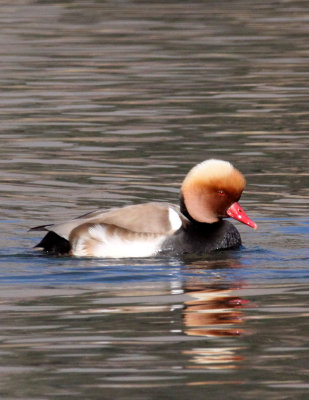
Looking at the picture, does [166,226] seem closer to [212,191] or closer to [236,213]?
[212,191]

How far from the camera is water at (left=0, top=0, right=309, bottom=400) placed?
7.29 metres

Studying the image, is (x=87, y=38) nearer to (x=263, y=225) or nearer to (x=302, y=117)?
(x=302, y=117)

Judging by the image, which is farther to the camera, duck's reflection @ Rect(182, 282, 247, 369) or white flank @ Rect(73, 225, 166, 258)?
white flank @ Rect(73, 225, 166, 258)

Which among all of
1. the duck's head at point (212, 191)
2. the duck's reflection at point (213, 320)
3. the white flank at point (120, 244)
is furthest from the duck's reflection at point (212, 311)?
the duck's head at point (212, 191)

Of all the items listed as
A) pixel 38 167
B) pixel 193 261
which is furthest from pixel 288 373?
pixel 38 167

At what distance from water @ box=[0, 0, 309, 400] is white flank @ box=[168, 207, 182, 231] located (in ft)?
0.94

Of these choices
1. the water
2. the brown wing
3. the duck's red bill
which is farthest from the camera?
the duck's red bill

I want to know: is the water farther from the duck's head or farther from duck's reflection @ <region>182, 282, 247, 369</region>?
the duck's head

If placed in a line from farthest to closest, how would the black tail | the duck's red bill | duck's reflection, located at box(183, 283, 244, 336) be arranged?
the duck's red bill, the black tail, duck's reflection, located at box(183, 283, 244, 336)

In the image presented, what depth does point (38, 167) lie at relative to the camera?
13938 mm

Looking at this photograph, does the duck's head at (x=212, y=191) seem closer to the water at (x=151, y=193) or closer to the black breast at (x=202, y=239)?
the black breast at (x=202, y=239)

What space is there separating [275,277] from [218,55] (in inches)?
523

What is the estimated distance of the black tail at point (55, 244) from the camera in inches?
408

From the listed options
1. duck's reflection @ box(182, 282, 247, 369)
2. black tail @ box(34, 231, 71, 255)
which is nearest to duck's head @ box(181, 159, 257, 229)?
black tail @ box(34, 231, 71, 255)
